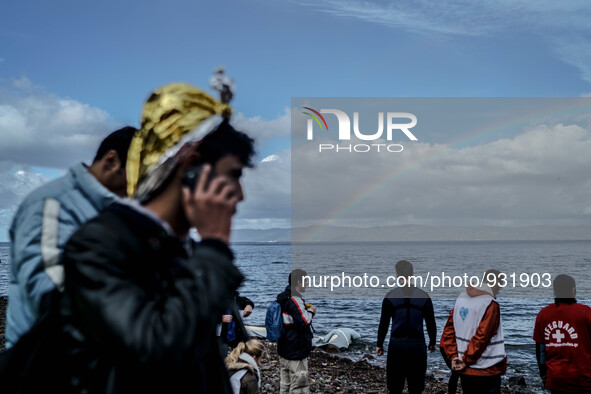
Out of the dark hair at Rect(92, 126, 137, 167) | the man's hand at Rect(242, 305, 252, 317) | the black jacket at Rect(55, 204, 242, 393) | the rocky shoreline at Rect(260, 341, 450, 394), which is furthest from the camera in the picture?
the rocky shoreline at Rect(260, 341, 450, 394)

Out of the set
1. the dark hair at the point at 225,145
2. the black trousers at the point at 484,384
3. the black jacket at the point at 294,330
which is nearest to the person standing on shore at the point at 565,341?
the black trousers at the point at 484,384

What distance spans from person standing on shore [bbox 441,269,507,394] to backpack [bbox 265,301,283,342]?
10.3 feet

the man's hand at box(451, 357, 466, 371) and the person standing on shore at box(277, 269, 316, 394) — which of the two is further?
the person standing on shore at box(277, 269, 316, 394)

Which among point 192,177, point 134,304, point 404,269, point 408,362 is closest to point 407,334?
point 408,362

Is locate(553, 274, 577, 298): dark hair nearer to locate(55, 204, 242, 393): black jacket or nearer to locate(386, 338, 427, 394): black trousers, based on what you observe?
locate(386, 338, 427, 394): black trousers

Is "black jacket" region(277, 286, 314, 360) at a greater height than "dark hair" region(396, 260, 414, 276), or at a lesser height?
lesser

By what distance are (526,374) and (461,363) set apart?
12695mm

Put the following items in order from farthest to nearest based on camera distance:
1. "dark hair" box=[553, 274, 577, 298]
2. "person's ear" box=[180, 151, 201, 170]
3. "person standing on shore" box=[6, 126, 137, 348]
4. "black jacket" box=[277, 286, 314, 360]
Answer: "black jacket" box=[277, 286, 314, 360] → "dark hair" box=[553, 274, 577, 298] → "person standing on shore" box=[6, 126, 137, 348] → "person's ear" box=[180, 151, 201, 170]

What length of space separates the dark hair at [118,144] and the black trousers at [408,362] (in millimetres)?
7631

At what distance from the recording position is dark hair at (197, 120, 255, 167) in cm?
148

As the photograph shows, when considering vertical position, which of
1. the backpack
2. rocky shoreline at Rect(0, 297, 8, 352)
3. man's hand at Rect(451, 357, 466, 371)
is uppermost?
the backpack

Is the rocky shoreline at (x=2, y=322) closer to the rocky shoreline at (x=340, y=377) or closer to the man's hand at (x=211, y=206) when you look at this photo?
the rocky shoreline at (x=340, y=377)

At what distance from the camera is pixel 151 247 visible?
1.35 m

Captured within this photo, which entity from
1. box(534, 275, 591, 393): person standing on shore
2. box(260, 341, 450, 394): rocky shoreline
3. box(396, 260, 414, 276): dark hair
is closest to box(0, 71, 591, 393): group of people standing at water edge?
box(534, 275, 591, 393): person standing on shore
